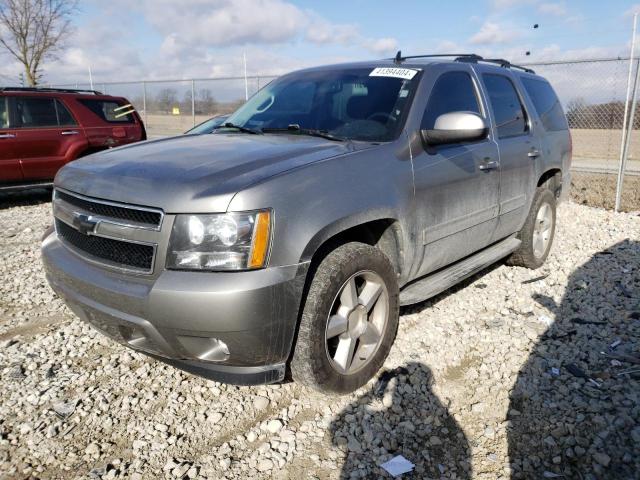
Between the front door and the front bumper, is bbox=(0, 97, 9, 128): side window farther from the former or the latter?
the front door

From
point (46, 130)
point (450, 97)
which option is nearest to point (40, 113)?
point (46, 130)

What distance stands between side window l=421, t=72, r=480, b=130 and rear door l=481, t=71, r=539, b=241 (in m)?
0.28

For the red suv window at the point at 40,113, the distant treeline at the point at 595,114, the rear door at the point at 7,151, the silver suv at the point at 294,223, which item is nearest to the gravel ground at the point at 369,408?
the silver suv at the point at 294,223

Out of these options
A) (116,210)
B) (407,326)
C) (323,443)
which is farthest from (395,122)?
(323,443)

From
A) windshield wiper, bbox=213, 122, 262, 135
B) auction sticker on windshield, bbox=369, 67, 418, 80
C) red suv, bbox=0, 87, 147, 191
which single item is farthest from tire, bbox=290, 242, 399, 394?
red suv, bbox=0, 87, 147, 191

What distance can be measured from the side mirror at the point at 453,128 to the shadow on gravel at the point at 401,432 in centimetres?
151

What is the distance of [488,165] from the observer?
3793 mm

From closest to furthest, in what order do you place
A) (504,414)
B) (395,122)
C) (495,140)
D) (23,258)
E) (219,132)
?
(504,414) → (395,122) → (219,132) → (495,140) → (23,258)

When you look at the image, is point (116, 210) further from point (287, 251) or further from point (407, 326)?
point (407, 326)

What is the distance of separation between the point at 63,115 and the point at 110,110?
0.85 meters

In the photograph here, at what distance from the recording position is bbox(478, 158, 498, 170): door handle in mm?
3715

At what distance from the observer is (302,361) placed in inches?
99.3

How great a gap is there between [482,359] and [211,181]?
2.16m

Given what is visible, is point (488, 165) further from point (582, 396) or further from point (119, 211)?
point (119, 211)
